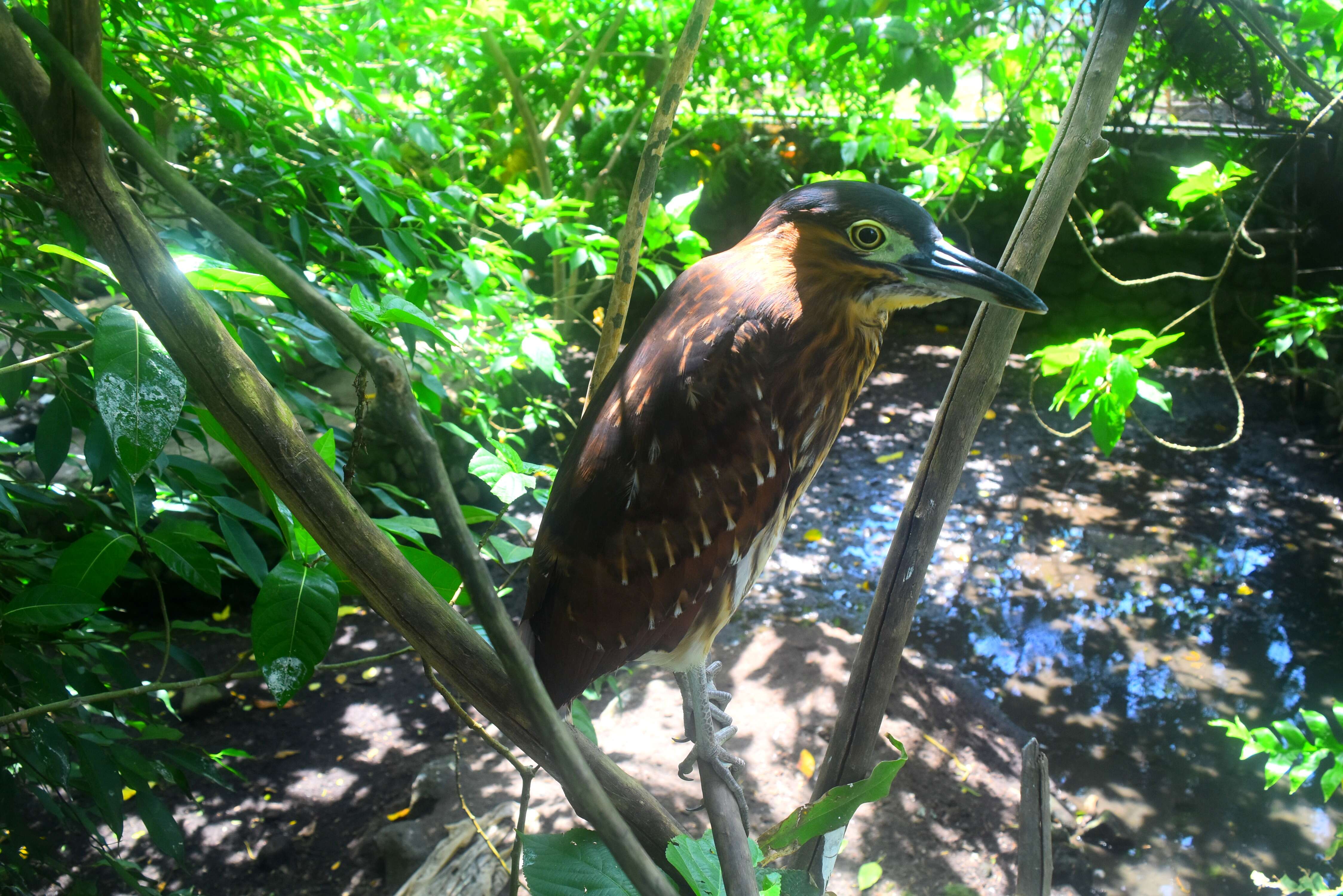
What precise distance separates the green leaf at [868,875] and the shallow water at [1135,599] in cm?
92

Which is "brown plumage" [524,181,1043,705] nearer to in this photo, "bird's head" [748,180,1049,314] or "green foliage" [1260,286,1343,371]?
"bird's head" [748,180,1049,314]

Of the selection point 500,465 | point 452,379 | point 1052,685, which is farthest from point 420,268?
point 1052,685

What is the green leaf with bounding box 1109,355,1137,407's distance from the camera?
202cm

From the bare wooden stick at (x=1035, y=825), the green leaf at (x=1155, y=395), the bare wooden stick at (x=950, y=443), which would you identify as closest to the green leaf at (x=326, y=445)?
the bare wooden stick at (x=950, y=443)

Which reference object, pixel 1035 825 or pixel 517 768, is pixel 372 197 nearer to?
pixel 517 768

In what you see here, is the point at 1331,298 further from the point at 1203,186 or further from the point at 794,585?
the point at 794,585

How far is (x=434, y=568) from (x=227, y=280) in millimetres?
513

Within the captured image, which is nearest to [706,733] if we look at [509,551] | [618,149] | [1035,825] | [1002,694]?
[509,551]

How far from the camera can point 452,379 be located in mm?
4805

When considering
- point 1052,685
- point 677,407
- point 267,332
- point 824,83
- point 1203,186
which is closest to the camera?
point 677,407

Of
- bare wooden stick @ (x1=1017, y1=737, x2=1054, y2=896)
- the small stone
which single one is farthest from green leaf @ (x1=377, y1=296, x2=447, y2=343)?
the small stone

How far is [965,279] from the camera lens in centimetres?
120

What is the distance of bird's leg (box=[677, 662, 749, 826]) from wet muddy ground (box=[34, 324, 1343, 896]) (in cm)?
145

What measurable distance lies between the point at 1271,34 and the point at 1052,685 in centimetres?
324
